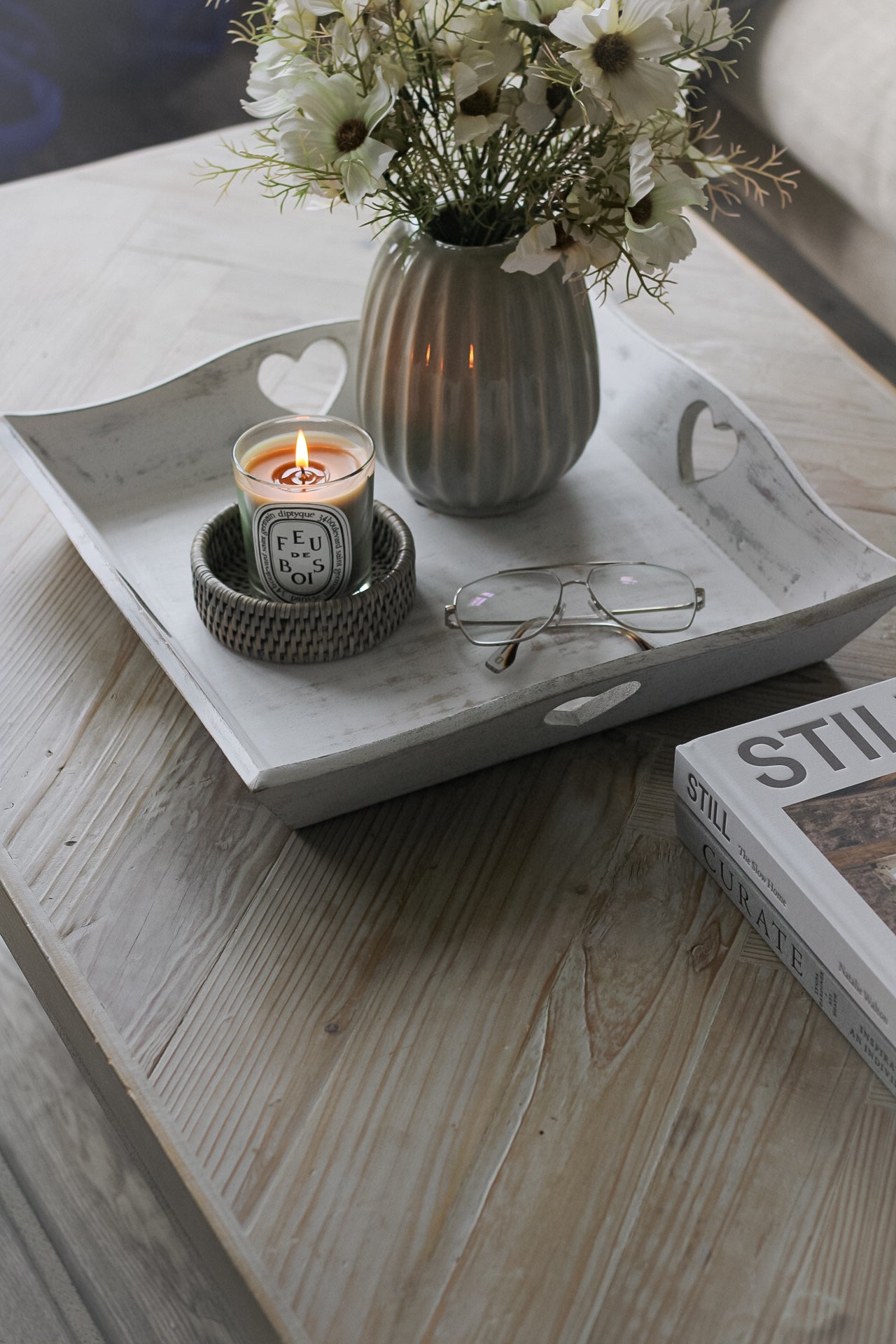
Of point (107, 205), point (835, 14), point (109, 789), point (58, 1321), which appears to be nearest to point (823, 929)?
point (109, 789)

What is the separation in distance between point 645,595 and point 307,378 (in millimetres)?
341

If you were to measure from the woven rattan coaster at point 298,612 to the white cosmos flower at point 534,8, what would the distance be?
0.26 meters

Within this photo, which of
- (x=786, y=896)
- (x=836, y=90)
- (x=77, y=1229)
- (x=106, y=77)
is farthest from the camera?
(x=106, y=77)

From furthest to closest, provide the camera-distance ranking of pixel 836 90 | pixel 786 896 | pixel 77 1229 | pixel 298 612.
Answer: pixel 836 90
pixel 77 1229
pixel 298 612
pixel 786 896

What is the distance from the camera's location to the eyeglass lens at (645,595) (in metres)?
0.69

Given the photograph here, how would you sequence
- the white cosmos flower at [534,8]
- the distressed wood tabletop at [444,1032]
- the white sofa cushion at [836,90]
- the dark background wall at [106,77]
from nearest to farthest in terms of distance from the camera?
1. the distressed wood tabletop at [444,1032]
2. the white cosmos flower at [534,8]
3. the white sofa cushion at [836,90]
4. the dark background wall at [106,77]

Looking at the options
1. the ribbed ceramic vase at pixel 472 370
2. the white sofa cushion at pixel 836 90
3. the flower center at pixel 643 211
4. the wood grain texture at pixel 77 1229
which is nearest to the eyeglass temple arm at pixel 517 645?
the ribbed ceramic vase at pixel 472 370

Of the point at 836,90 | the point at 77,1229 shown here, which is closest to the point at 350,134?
the point at 77,1229

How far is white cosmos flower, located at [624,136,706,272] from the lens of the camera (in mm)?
575

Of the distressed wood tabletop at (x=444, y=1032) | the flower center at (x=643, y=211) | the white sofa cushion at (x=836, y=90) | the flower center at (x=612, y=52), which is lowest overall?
the distressed wood tabletop at (x=444, y=1032)

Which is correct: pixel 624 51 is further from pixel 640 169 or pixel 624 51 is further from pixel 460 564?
pixel 460 564

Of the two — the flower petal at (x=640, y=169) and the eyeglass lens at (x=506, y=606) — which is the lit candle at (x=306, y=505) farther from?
the flower petal at (x=640, y=169)

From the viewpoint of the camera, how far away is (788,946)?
536mm

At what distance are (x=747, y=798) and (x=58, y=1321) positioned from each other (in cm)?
59
